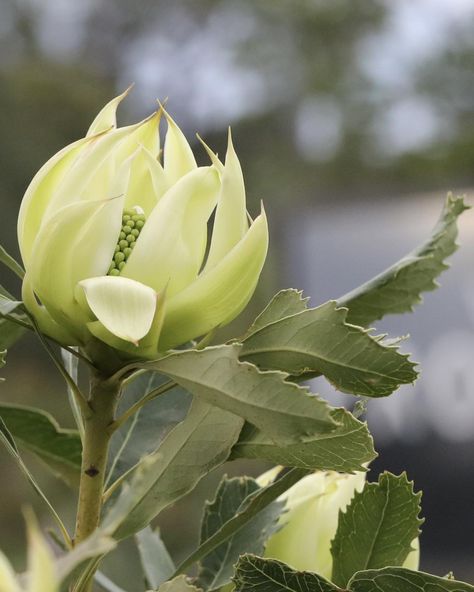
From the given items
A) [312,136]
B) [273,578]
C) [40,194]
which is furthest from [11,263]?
[312,136]

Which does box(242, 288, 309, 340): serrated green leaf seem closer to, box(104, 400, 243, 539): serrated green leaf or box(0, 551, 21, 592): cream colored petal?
box(104, 400, 243, 539): serrated green leaf

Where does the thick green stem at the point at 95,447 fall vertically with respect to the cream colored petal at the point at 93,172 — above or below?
below

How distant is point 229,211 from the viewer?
357 mm

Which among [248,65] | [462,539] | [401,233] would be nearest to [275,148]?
[248,65]

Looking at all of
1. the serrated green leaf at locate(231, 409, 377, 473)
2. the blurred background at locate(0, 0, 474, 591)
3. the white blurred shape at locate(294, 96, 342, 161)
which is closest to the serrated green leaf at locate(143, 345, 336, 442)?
the serrated green leaf at locate(231, 409, 377, 473)

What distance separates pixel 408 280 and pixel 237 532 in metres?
0.15

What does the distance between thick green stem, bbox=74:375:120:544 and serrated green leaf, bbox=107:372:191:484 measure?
0.09 meters

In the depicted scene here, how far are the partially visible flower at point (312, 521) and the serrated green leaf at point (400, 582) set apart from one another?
0.31 ft

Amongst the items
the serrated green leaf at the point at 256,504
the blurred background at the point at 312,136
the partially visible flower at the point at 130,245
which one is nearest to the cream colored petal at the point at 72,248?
the partially visible flower at the point at 130,245

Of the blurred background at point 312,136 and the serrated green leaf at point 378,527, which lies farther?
the blurred background at point 312,136

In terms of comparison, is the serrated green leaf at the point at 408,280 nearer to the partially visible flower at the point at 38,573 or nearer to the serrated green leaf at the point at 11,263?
the serrated green leaf at the point at 11,263

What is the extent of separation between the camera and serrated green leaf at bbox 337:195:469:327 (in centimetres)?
47

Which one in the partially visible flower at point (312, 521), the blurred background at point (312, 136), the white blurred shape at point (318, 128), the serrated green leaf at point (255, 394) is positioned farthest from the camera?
the white blurred shape at point (318, 128)

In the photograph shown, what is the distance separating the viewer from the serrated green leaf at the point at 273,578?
14.2 inches
